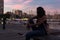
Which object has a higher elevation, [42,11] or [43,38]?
[42,11]

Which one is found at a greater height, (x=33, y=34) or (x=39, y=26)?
(x=39, y=26)

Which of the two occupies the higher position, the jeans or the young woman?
the young woman

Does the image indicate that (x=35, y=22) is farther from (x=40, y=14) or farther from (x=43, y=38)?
(x=43, y=38)

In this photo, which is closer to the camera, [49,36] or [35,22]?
[49,36]

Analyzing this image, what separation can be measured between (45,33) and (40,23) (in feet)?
0.84

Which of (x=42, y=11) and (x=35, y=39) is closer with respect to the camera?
(x=35, y=39)

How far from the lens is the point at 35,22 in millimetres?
5727

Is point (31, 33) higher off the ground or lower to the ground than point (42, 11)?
lower

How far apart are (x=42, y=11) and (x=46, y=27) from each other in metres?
0.41

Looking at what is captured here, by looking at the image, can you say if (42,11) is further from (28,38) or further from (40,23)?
(28,38)

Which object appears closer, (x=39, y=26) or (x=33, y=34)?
(x=33, y=34)

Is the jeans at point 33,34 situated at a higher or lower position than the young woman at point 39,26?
lower

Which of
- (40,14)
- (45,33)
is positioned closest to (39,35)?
(45,33)

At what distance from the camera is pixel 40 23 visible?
17.8 ft
